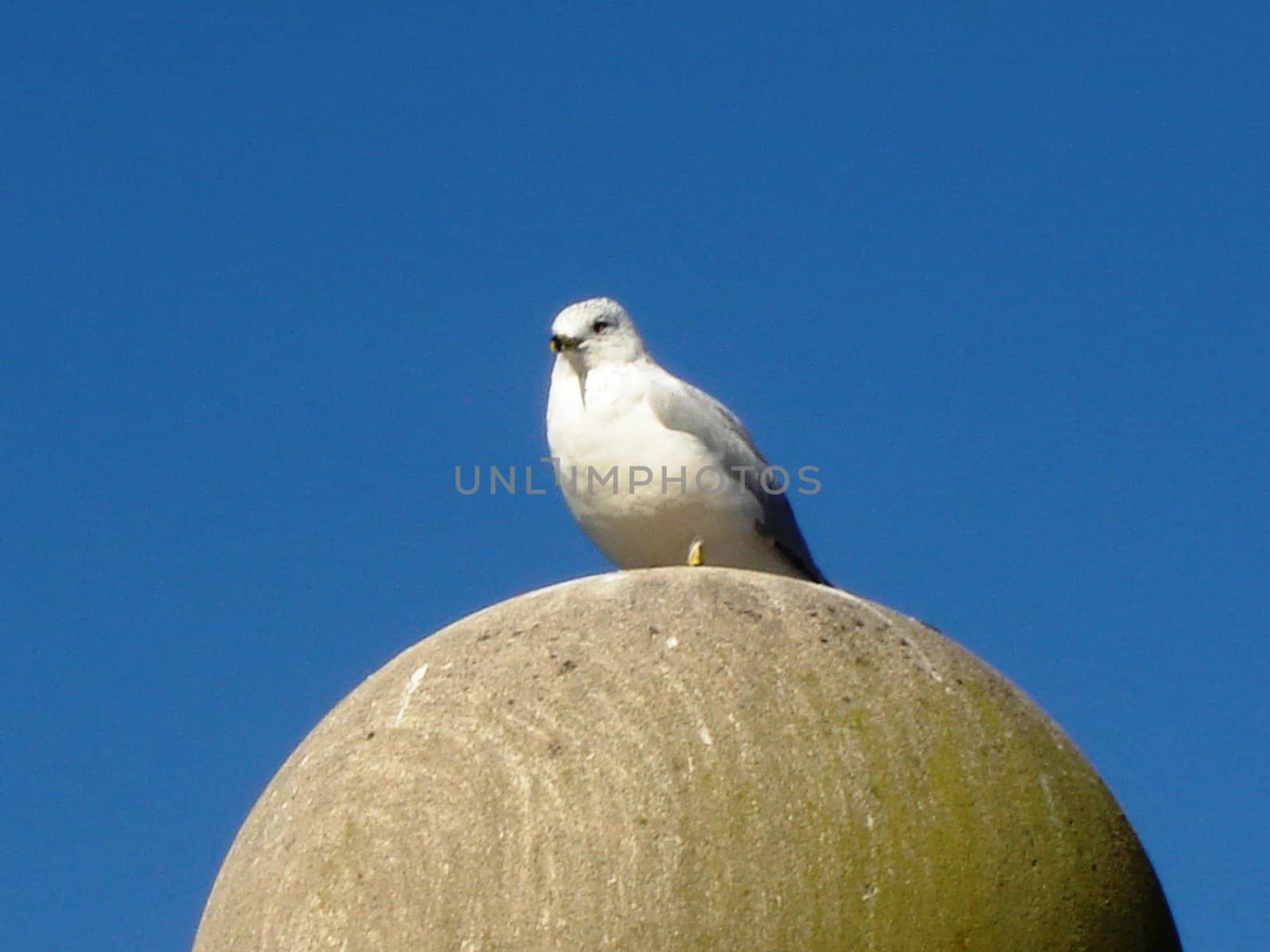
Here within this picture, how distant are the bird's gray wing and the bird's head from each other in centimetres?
31

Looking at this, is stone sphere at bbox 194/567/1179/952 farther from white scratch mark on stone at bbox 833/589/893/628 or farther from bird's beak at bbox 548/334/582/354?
bird's beak at bbox 548/334/582/354

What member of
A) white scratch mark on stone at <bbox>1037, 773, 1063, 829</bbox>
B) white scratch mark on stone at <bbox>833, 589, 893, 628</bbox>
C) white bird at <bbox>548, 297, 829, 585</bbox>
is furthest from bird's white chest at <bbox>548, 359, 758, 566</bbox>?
white scratch mark on stone at <bbox>1037, 773, 1063, 829</bbox>

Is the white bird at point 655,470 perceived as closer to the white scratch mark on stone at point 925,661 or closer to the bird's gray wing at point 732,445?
the bird's gray wing at point 732,445

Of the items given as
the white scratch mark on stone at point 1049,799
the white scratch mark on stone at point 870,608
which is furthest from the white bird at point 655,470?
the white scratch mark on stone at point 1049,799

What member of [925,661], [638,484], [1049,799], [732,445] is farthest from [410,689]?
[732,445]

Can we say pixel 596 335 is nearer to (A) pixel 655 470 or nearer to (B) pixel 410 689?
(A) pixel 655 470

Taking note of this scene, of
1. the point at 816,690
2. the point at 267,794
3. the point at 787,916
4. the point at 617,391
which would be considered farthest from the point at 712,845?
the point at 617,391

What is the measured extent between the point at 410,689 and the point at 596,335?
3.86 meters

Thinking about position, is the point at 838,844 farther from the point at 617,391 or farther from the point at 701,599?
the point at 617,391

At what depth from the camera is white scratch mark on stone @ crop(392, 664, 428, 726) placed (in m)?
6.74

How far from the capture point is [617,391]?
988 cm

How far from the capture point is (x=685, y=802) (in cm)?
620

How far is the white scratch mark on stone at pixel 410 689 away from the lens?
6.74m

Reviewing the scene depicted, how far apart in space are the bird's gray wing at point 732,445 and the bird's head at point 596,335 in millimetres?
313
